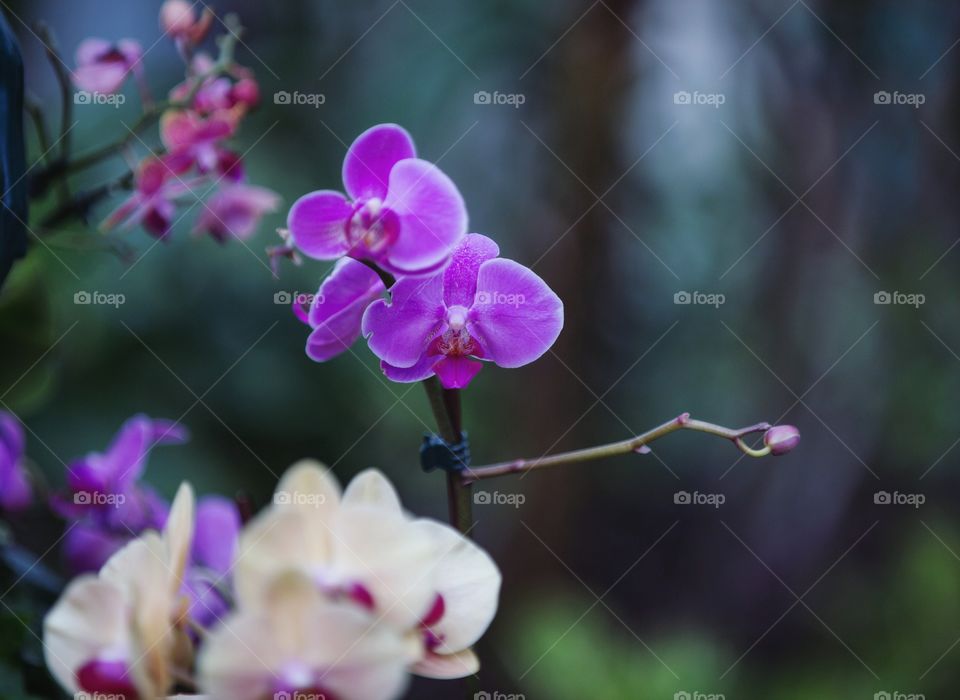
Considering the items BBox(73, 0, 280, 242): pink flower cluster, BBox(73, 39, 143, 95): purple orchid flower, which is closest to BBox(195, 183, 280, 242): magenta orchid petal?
BBox(73, 0, 280, 242): pink flower cluster

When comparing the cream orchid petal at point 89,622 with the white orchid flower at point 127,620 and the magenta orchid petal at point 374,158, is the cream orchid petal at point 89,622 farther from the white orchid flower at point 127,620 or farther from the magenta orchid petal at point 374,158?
the magenta orchid petal at point 374,158

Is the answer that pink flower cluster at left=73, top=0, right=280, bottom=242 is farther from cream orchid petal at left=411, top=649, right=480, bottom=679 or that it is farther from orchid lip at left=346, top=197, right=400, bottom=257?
cream orchid petal at left=411, top=649, right=480, bottom=679

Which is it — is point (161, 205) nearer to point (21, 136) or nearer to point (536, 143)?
point (21, 136)
